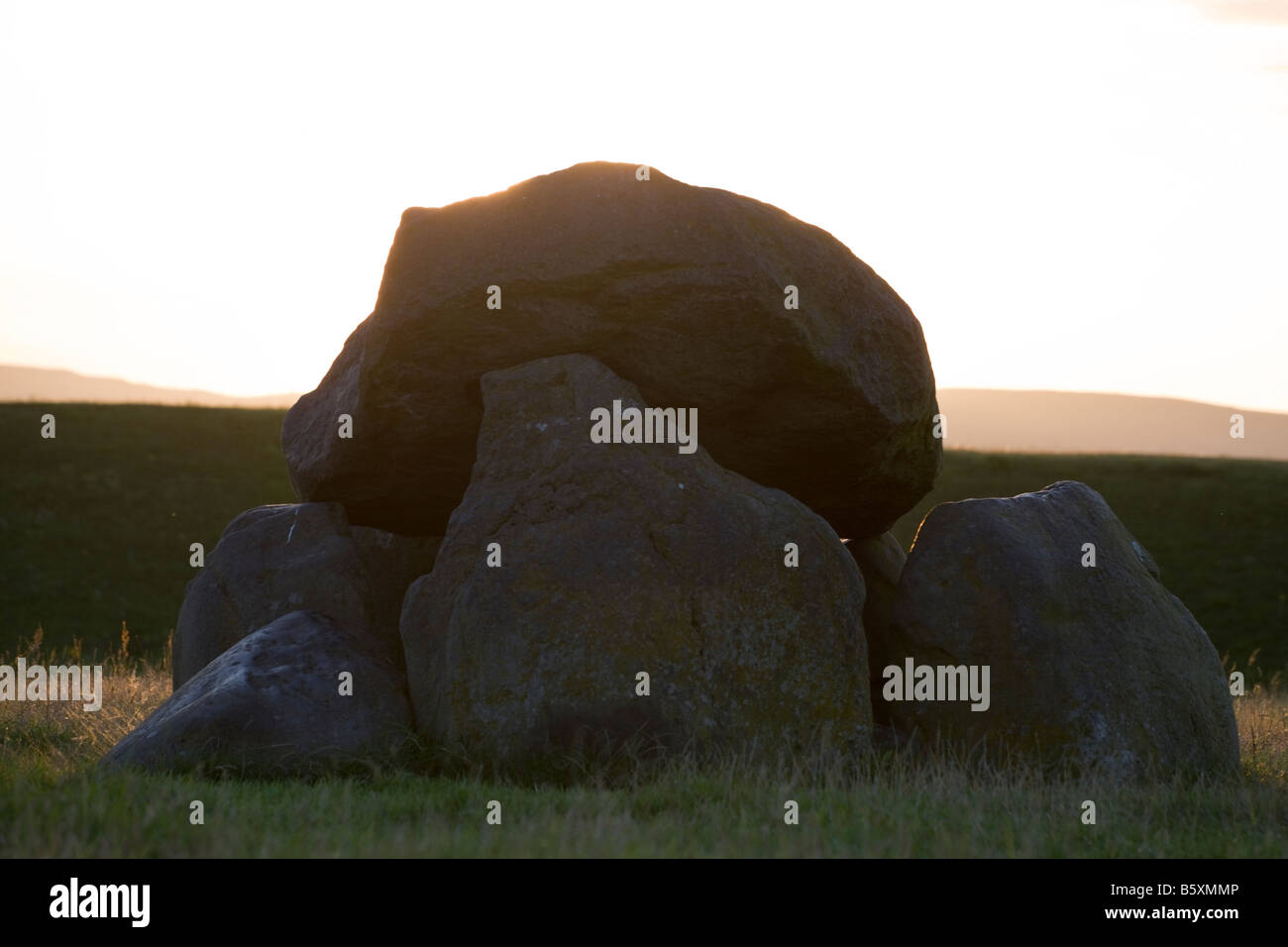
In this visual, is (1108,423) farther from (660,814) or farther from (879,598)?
(660,814)

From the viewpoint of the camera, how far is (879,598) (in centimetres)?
1176

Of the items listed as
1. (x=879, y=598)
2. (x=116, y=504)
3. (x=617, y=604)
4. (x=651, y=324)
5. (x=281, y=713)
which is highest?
(x=116, y=504)

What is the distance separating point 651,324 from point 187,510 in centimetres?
3040

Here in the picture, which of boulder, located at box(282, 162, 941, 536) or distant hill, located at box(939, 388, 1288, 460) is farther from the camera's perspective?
distant hill, located at box(939, 388, 1288, 460)

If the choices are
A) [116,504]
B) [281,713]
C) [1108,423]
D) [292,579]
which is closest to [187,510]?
[116,504]

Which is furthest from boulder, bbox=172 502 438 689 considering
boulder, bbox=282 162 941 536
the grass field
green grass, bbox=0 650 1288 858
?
green grass, bbox=0 650 1288 858

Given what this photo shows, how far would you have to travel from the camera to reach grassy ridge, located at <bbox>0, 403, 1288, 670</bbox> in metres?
31.4

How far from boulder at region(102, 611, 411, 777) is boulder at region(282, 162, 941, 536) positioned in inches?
90.1

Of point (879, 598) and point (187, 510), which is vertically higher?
point (187, 510)

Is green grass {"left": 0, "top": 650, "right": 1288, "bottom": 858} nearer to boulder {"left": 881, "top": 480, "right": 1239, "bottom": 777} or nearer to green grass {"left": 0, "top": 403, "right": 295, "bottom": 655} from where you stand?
boulder {"left": 881, "top": 480, "right": 1239, "bottom": 777}

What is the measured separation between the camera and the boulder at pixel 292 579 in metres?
Answer: 11.3

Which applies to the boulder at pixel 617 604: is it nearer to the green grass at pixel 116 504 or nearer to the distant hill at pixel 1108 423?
the green grass at pixel 116 504
